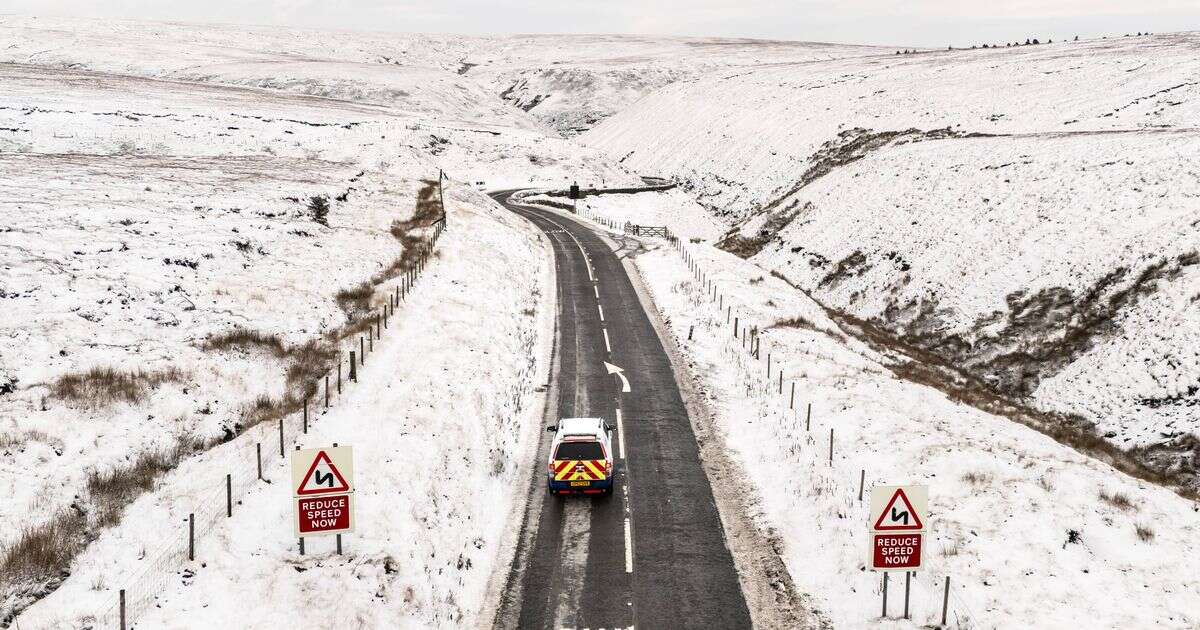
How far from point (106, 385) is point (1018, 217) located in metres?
39.6

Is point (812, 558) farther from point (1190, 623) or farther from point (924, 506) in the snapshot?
point (1190, 623)

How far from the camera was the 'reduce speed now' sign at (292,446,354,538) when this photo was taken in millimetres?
12492

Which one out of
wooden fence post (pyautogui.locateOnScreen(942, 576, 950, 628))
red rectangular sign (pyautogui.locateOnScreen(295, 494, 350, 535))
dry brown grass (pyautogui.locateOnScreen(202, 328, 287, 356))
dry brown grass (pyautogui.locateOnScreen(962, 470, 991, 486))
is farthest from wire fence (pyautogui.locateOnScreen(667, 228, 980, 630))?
dry brown grass (pyautogui.locateOnScreen(202, 328, 287, 356))

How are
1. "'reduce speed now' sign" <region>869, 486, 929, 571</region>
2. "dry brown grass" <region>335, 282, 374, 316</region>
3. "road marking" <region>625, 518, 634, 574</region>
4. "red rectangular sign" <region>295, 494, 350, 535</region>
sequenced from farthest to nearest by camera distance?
"dry brown grass" <region>335, 282, 374, 316</region>, "road marking" <region>625, 518, 634, 574</region>, "red rectangular sign" <region>295, 494, 350, 535</region>, "'reduce speed now' sign" <region>869, 486, 929, 571</region>

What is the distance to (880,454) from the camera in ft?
63.0

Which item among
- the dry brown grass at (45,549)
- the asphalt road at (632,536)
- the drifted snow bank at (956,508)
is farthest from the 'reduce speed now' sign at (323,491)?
the drifted snow bank at (956,508)

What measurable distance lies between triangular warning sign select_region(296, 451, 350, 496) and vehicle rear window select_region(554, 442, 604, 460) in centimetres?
635

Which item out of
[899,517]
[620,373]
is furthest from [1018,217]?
[899,517]

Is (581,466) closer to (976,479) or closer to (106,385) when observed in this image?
(976,479)

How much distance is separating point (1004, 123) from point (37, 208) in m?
64.0

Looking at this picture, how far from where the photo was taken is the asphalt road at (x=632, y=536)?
1375cm

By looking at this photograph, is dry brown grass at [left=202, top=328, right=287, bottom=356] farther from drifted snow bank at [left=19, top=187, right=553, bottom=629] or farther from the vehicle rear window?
the vehicle rear window

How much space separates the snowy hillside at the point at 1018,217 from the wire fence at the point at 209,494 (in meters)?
22.9

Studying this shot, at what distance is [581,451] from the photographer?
18328 millimetres
